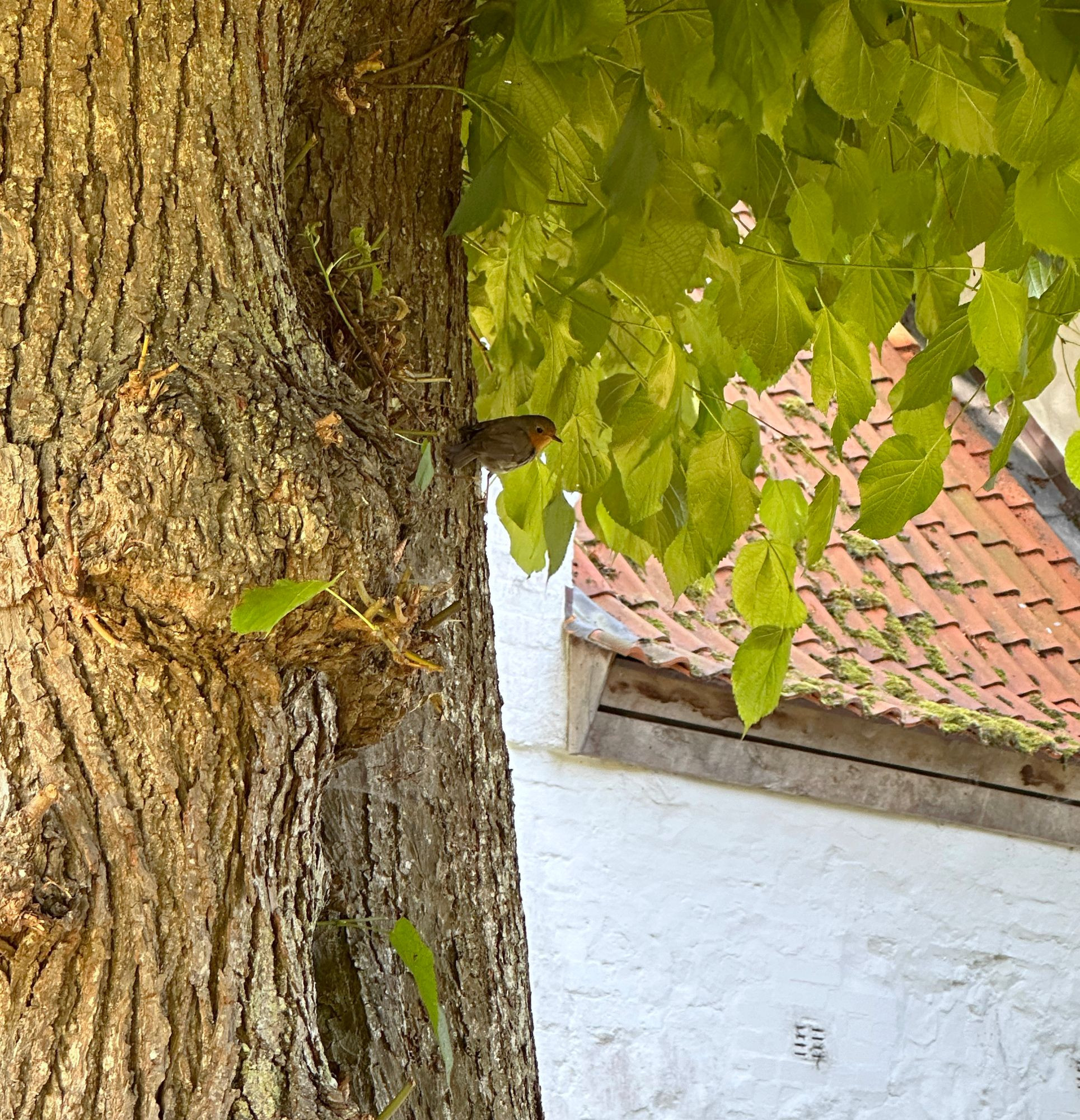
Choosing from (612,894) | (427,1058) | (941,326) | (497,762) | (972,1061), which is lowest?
(972,1061)

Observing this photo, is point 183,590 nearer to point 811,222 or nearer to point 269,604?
point 269,604

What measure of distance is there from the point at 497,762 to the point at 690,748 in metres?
2.72

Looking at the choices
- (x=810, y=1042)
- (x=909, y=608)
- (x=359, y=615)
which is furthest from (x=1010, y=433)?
(x=909, y=608)

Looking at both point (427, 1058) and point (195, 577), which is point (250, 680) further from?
point (427, 1058)

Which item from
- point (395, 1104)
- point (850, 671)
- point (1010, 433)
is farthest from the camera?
point (850, 671)

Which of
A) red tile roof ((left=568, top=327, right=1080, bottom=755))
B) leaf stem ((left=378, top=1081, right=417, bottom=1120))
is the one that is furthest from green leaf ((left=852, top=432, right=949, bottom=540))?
red tile roof ((left=568, top=327, right=1080, bottom=755))

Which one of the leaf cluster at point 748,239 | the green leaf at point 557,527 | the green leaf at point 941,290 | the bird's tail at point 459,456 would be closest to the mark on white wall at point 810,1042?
the leaf cluster at point 748,239

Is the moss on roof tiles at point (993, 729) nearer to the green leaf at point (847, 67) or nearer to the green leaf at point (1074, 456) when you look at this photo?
the green leaf at point (1074, 456)

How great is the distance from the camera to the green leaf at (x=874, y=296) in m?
1.97

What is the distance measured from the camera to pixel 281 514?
1.28m

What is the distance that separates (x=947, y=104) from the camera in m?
1.71

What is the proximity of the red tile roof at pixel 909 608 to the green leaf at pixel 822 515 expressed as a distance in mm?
2030

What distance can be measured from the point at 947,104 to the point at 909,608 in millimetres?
A: 3817

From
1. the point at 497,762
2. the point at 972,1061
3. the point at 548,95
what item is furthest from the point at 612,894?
the point at 548,95
